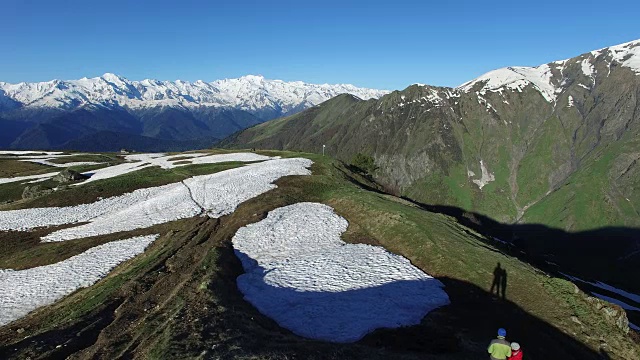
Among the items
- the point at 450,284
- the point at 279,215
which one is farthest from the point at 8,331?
the point at 450,284

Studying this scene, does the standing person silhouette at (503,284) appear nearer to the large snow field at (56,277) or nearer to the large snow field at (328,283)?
the large snow field at (328,283)

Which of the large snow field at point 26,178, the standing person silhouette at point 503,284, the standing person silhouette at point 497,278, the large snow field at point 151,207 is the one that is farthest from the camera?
the large snow field at point 26,178

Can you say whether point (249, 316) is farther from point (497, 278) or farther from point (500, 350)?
point (497, 278)

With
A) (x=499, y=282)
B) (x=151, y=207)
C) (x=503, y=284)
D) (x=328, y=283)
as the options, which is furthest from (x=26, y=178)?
(x=503, y=284)

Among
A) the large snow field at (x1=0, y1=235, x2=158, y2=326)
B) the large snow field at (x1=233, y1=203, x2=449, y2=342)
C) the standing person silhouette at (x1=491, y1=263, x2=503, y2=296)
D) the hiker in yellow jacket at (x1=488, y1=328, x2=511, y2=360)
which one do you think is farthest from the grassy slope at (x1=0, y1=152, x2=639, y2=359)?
the hiker in yellow jacket at (x1=488, y1=328, x2=511, y2=360)

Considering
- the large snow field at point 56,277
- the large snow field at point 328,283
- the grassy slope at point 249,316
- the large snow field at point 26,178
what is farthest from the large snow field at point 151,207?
the large snow field at point 26,178

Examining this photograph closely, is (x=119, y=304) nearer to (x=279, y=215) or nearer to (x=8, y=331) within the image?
(x=8, y=331)

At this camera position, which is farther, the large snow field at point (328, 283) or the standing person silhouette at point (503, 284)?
the standing person silhouette at point (503, 284)
